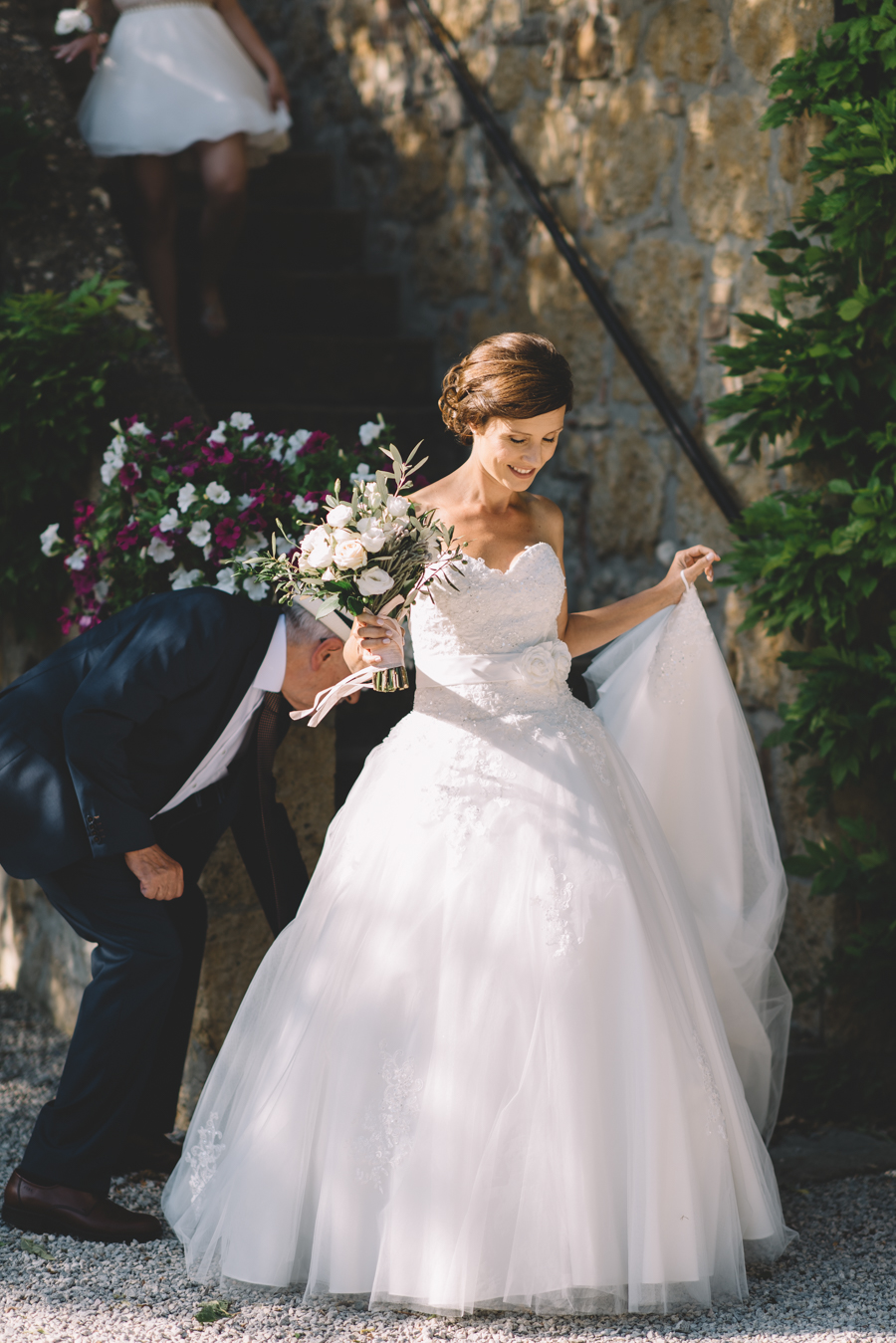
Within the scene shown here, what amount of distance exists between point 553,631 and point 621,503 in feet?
6.31

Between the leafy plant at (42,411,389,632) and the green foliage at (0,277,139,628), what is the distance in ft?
0.54

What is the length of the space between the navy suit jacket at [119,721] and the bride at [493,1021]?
427 mm

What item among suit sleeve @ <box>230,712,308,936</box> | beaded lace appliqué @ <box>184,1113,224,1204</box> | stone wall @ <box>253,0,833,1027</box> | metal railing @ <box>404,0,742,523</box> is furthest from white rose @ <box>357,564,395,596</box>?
stone wall @ <box>253,0,833,1027</box>

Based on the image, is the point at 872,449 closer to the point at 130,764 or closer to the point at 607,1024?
the point at 607,1024

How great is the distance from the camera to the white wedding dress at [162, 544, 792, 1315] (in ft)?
9.12

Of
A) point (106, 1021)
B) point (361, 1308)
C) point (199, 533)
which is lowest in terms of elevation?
point (361, 1308)

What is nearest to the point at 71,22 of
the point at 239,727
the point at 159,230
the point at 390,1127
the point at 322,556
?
the point at 159,230

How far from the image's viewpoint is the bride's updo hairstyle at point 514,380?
305 cm

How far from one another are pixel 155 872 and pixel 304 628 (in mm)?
704

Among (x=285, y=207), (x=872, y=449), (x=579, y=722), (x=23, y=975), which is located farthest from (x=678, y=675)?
(x=285, y=207)

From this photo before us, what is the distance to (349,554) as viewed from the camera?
9.26 feet

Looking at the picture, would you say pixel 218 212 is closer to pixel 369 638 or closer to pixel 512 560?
pixel 512 560

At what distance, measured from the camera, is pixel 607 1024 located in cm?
287

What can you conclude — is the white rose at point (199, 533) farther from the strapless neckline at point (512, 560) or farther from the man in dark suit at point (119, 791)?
the strapless neckline at point (512, 560)
